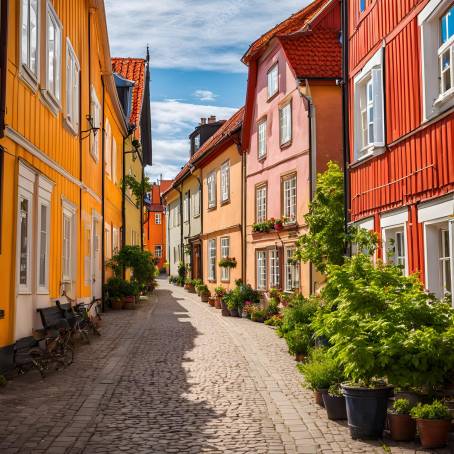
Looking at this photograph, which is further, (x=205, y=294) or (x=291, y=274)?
(x=205, y=294)

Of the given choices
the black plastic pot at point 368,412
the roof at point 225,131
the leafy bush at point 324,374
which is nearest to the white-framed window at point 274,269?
the roof at point 225,131

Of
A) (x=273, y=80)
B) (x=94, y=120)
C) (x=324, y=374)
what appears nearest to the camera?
(x=324, y=374)

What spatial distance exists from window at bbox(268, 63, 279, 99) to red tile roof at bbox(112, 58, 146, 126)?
8.49m

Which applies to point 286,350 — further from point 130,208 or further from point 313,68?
point 130,208

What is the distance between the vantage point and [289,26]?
73.4 ft

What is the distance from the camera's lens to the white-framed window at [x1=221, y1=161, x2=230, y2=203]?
2708 cm

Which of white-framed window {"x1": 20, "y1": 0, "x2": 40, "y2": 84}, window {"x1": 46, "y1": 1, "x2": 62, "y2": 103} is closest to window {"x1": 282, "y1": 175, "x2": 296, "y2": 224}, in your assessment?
window {"x1": 46, "y1": 1, "x2": 62, "y2": 103}

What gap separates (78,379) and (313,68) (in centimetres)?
1235

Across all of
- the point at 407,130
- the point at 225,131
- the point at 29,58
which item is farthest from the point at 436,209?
the point at 225,131

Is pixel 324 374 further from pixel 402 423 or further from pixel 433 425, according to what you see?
pixel 433 425

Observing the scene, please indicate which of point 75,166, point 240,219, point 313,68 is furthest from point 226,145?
point 75,166

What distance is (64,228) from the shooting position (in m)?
13.9

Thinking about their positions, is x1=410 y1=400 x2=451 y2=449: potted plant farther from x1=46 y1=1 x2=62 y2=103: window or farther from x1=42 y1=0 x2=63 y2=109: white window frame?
x1=46 y1=1 x2=62 y2=103: window

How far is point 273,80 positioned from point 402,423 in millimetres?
16538
